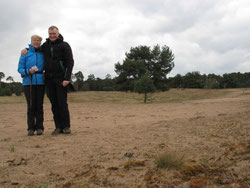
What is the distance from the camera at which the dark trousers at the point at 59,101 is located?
4039 mm

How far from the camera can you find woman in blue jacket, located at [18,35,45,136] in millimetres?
4023

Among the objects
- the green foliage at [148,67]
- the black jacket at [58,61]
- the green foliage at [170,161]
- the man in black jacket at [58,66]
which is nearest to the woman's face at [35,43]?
the man in black jacket at [58,66]

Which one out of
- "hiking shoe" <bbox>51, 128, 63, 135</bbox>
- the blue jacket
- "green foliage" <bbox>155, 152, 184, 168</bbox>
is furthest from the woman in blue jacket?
"green foliage" <bbox>155, 152, 184, 168</bbox>

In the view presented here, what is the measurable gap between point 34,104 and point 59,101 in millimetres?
540

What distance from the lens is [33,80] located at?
4.03 m

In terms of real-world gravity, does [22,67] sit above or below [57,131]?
above

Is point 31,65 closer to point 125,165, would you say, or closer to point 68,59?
point 68,59

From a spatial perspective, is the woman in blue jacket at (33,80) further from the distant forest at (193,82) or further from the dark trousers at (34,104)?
the distant forest at (193,82)

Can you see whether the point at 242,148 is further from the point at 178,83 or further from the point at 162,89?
the point at 178,83

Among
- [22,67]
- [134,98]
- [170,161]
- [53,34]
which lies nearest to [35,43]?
[53,34]

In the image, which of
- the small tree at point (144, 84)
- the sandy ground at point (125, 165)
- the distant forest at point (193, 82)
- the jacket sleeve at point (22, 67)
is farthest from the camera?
the distant forest at point (193, 82)

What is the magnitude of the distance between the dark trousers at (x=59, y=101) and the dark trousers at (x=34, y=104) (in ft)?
0.59

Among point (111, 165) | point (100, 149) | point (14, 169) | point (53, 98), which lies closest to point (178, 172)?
point (111, 165)

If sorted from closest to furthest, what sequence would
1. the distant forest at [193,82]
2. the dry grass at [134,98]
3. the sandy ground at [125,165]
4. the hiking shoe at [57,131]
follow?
the sandy ground at [125,165]
the hiking shoe at [57,131]
the dry grass at [134,98]
the distant forest at [193,82]
